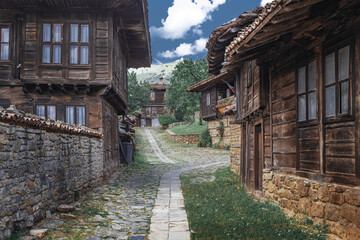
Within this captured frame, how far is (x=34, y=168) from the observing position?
5496mm

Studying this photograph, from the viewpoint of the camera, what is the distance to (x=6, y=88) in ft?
37.1

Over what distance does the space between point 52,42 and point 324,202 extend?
1030 centimetres

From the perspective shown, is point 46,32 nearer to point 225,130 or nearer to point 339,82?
point 339,82

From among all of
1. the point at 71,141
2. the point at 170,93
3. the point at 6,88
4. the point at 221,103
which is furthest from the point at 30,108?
the point at 170,93

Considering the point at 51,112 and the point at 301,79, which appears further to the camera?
the point at 51,112

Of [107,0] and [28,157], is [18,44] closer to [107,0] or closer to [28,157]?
[107,0]

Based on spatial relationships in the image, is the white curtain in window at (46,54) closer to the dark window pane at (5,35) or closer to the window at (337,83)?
the dark window pane at (5,35)

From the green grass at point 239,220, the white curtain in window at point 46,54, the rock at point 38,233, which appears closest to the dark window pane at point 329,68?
the green grass at point 239,220

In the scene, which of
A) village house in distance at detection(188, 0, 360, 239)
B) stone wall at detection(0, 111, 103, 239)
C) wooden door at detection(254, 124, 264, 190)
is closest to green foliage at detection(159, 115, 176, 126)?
wooden door at detection(254, 124, 264, 190)

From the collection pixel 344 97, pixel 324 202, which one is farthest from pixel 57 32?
pixel 324 202

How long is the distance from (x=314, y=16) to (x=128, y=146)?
1487cm

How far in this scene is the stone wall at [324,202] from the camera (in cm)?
434

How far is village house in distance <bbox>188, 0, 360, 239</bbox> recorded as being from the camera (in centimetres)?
443

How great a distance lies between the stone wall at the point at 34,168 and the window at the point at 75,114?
115 inches
